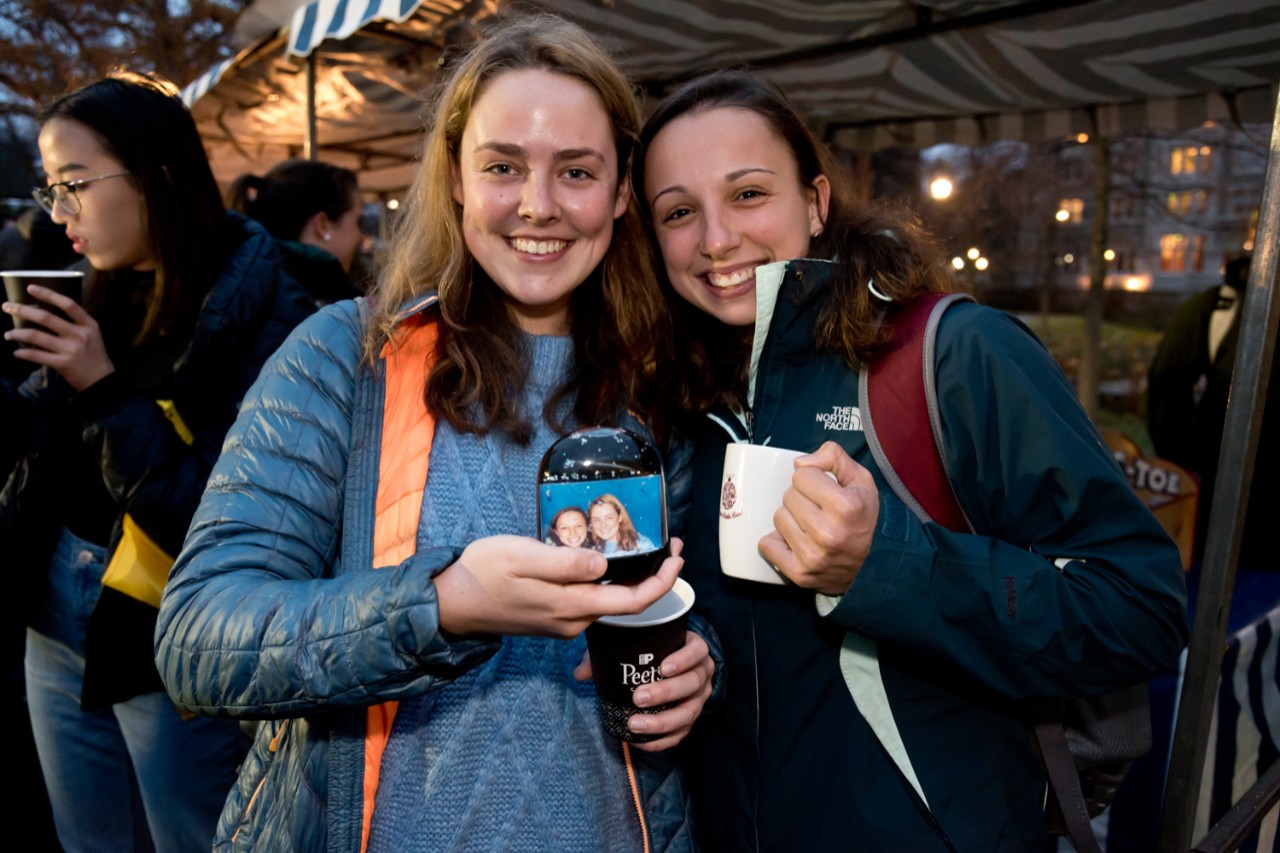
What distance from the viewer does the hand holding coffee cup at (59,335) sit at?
2137mm

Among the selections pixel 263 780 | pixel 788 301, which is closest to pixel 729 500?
pixel 788 301

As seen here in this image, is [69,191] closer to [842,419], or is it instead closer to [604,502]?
[604,502]

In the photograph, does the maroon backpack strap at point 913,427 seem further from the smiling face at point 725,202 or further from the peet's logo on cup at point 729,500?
the smiling face at point 725,202

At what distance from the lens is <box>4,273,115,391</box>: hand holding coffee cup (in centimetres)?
214

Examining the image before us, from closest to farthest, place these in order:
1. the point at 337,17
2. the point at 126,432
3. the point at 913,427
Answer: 1. the point at 913,427
2. the point at 126,432
3. the point at 337,17

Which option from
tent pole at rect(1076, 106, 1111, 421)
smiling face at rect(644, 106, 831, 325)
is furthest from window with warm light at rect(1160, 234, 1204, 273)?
smiling face at rect(644, 106, 831, 325)

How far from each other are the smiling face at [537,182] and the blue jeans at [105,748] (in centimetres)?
176

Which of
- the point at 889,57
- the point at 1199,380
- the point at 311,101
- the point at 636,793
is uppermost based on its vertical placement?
the point at 889,57

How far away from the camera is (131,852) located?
8.50ft

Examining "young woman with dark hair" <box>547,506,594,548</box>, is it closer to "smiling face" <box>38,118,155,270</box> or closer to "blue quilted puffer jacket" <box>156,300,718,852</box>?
"blue quilted puffer jacket" <box>156,300,718,852</box>

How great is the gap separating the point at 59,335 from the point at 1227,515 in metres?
2.89

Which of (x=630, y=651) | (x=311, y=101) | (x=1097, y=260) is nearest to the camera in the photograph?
(x=630, y=651)

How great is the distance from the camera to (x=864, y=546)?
1.41 metres

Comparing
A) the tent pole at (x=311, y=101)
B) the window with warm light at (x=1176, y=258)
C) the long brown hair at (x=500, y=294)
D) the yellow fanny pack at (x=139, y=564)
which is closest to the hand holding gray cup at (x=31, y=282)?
the yellow fanny pack at (x=139, y=564)
